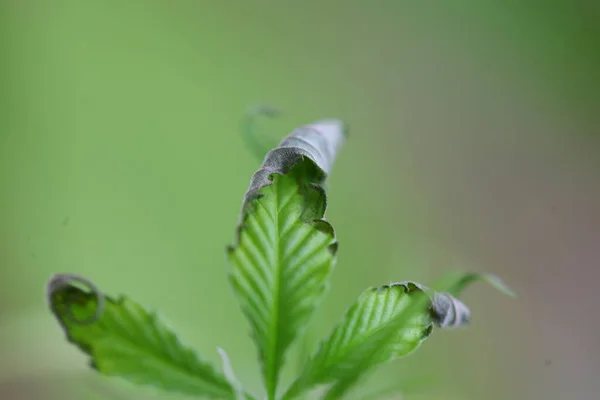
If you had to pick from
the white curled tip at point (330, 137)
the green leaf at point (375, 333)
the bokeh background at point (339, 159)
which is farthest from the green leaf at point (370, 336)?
the bokeh background at point (339, 159)

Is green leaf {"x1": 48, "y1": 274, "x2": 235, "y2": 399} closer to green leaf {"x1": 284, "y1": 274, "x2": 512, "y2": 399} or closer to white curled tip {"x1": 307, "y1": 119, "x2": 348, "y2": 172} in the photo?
green leaf {"x1": 284, "y1": 274, "x2": 512, "y2": 399}

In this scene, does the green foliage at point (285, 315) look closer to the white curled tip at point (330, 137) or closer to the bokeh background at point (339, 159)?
the white curled tip at point (330, 137)

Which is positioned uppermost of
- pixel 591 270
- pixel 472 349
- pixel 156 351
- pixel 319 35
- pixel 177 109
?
pixel 319 35

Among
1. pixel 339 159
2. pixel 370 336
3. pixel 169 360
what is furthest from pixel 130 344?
pixel 339 159

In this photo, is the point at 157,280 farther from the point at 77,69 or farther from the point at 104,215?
the point at 77,69

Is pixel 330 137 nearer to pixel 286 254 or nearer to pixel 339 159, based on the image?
pixel 286 254

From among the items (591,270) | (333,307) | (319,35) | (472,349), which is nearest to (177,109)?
(319,35)
